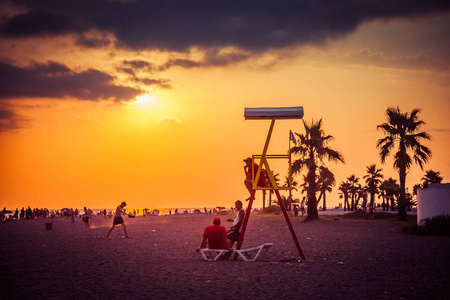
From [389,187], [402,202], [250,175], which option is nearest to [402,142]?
[402,202]

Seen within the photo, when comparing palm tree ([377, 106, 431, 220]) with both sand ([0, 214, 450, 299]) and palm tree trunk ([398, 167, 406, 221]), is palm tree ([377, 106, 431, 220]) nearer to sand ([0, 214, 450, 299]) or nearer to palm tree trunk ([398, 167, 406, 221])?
palm tree trunk ([398, 167, 406, 221])

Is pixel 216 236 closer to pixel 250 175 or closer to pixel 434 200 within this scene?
pixel 250 175

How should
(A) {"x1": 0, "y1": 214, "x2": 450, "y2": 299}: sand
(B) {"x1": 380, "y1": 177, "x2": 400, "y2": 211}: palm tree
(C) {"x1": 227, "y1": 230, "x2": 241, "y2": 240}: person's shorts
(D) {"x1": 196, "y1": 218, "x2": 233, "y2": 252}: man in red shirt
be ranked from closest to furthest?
1. (A) {"x1": 0, "y1": 214, "x2": 450, "y2": 299}: sand
2. (D) {"x1": 196, "y1": 218, "x2": 233, "y2": 252}: man in red shirt
3. (C) {"x1": 227, "y1": 230, "x2": 241, "y2": 240}: person's shorts
4. (B) {"x1": 380, "y1": 177, "x2": 400, "y2": 211}: palm tree

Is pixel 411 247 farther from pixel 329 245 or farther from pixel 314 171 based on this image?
pixel 314 171

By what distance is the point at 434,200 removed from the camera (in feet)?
95.6

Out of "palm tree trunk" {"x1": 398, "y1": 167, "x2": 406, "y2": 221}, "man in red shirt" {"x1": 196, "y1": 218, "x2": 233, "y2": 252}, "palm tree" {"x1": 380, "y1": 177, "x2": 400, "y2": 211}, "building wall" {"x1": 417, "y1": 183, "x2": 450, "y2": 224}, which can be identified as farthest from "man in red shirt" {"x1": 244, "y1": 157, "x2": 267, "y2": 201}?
"palm tree" {"x1": 380, "y1": 177, "x2": 400, "y2": 211}

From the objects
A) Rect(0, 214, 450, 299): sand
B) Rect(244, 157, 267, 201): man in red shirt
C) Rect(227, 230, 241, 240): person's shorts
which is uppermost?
Rect(244, 157, 267, 201): man in red shirt

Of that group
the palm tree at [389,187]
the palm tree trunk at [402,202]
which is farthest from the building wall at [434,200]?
the palm tree at [389,187]

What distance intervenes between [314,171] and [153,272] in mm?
37746

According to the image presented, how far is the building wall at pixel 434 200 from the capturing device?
1122 inches

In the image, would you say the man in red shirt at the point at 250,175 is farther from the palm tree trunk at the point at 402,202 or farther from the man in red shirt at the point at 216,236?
the palm tree trunk at the point at 402,202

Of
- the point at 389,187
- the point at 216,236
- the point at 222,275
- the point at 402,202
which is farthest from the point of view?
the point at 389,187

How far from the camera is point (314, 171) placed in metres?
48.6

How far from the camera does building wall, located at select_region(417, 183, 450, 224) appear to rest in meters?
28.5
